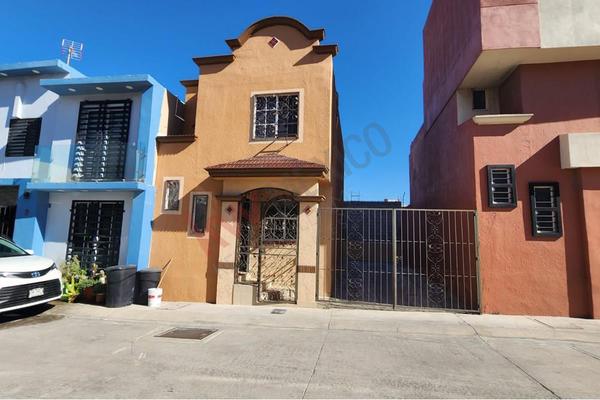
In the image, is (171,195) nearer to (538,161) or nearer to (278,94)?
(278,94)

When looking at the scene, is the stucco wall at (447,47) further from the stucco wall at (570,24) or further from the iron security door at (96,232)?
the iron security door at (96,232)

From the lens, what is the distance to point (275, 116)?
32.2ft

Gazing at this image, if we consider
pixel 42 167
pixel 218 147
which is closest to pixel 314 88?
pixel 218 147

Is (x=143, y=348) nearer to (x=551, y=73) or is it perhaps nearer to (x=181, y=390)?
(x=181, y=390)

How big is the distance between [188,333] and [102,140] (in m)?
6.96

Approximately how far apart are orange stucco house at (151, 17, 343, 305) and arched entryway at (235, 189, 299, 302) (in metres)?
0.03

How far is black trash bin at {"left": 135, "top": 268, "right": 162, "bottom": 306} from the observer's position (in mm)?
9008

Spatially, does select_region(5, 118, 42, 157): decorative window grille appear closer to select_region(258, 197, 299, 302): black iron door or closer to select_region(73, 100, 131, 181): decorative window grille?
select_region(73, 100, 131, 181): decorative window grille

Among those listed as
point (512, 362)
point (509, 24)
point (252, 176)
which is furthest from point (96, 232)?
point (509, 24)

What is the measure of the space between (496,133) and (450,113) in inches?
101

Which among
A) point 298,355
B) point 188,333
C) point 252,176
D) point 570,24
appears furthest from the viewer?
point 252,176

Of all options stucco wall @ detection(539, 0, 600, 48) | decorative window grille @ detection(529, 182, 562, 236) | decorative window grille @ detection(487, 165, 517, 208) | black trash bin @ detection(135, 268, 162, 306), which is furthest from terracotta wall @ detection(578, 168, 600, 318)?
black trash bin @ detection(135, 268, 162, 306)

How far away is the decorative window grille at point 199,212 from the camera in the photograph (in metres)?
9.63

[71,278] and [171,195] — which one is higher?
[171,195]
